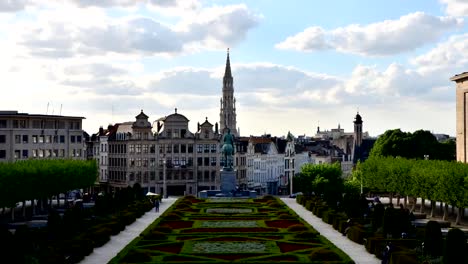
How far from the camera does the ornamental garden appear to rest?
47188 mm

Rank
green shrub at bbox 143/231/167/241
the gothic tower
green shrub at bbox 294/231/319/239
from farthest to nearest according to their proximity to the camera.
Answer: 1. the gothic tower
2. green shrub at bbox 294/231/319/239
3. green shrub at bbox 143/231/167/241

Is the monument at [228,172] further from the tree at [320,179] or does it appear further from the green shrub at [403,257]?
the green shrub at [403,257]

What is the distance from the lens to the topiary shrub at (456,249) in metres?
41.3

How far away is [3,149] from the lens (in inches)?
5153

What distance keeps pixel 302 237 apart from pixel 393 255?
15.3m

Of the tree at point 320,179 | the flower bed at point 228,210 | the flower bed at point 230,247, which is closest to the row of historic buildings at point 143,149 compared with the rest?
the tree at point 320,179

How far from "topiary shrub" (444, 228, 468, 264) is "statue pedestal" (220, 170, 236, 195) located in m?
67.7

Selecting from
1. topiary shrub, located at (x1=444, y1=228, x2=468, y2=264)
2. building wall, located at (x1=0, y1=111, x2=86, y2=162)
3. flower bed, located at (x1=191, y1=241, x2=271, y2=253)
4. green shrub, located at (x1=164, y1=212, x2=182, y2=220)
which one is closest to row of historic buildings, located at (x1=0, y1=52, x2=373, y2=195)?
building wall, located at (x1=0, y1=111, x2=86, y2=162)

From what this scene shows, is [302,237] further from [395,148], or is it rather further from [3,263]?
[395,148]

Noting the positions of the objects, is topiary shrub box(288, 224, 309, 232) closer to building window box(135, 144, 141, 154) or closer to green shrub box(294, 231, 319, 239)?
green shrub box(294, 231, 319, 239)

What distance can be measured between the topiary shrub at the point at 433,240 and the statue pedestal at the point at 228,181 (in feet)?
195

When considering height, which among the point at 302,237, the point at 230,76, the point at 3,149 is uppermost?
the point at 230,76

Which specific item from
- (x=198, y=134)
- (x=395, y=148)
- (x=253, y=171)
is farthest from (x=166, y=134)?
(x=395, y=148)

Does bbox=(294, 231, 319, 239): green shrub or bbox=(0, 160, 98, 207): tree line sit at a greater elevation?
bbox=(0, 160, 98, 207): tree line
